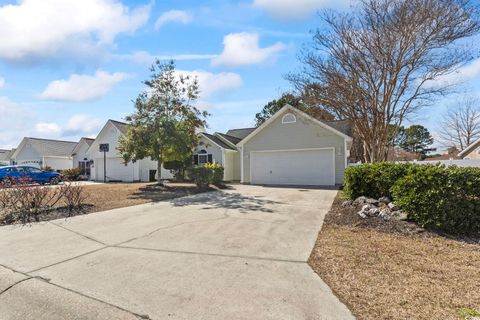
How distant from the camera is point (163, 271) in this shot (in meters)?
4.36

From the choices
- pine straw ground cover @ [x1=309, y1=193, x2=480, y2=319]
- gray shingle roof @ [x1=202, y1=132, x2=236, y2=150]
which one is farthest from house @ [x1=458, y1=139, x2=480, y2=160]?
pine straw ground cover @ [x1=309, y1=193, x2=480, y2=319]

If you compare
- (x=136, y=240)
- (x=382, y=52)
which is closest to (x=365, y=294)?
(x=136, y=240)

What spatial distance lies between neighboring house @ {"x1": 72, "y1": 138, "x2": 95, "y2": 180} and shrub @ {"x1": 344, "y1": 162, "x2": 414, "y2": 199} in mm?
25080

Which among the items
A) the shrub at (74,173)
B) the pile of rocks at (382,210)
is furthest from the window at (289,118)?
the shrub at (74,173)

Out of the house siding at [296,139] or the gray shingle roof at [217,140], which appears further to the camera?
the gray shingle roof at [217,140]

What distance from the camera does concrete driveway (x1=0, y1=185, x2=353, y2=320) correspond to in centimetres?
328

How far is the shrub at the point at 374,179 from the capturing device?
843 cm

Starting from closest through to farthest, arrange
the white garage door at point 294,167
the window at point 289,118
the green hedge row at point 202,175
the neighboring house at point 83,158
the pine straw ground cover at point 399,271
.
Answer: the pine straw ground cover at point 399,271 < the green hedge row at point 202,175 < the white garage door at point 294,167 < the window at point 289,118 < the neighboring house at point 83,158

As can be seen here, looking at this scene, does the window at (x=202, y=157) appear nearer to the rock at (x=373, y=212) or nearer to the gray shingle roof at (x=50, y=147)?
the rock at (x=373, y=212)

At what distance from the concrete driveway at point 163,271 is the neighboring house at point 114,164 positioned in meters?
16.9

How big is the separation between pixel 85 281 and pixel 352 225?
5878mm

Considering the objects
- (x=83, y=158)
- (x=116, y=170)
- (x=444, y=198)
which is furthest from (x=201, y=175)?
(x=83, y=158)

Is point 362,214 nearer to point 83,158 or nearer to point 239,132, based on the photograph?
point 239,132

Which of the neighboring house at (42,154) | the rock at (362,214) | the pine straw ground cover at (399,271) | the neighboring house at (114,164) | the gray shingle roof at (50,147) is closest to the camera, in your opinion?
the pine straw ground cover at (399,271)
